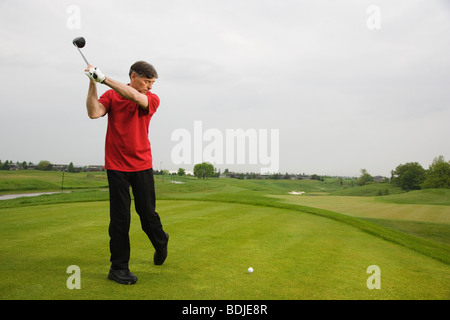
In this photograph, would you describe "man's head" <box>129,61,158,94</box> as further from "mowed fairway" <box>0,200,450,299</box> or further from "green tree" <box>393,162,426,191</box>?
"green tree" <box>393,162,426,191</box>

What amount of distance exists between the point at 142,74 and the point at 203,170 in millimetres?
69310

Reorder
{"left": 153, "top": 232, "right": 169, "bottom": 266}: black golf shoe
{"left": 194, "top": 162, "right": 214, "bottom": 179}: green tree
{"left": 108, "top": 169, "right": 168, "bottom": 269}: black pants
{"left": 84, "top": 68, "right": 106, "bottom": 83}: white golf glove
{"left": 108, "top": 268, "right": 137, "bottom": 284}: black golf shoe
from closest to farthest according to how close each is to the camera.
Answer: {"left": 84, "top": 68, "right": 106, "bottom": 83}: white golf glove, {"left": 108, "top": 268, "right": 137, "bottom": 284}: black golf shoe, {"left": 108, "top": 169, "right": 168, "bottom": 269}: black pants, {"left": 153, "top": 232, "right": 169, "bottom": 266}: black golf shoe, {"left": 194, "top": 162, "right": 214, "bottom": 179}: green tree

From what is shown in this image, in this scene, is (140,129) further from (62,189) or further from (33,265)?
(62,189)

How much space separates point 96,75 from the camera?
109 inches

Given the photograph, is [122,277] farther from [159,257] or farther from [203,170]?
[203,170]

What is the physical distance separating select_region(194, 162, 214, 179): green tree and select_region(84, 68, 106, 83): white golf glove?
67821 millimetres

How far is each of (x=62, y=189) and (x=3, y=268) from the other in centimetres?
4400

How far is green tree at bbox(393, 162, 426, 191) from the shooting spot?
48.8 m

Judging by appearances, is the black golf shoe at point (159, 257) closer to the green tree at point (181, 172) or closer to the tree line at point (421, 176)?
the tree line at point (421, 176)

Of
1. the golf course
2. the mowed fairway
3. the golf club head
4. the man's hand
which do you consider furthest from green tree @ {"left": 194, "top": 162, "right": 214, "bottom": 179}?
the man's hand

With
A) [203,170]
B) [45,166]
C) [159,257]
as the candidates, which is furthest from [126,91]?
[203,170]

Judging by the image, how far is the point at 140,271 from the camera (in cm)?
342

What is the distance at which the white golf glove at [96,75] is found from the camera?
2.77 meters
